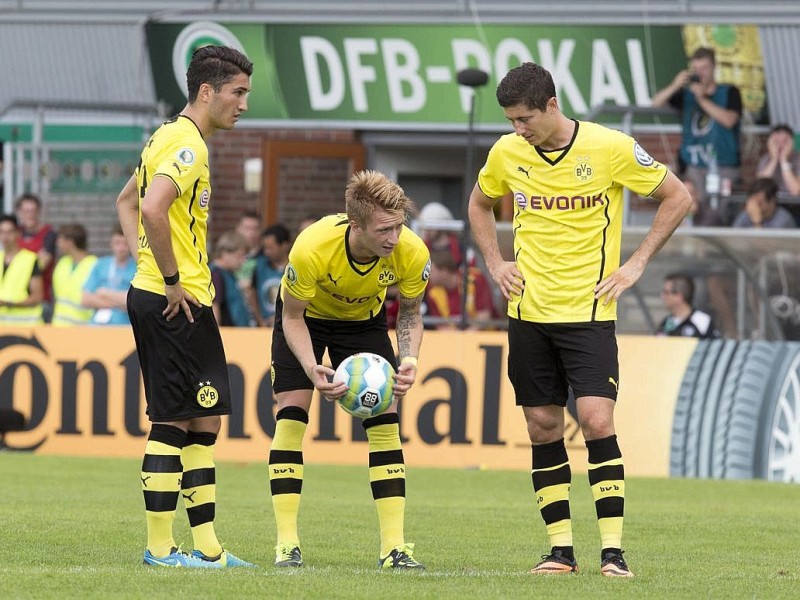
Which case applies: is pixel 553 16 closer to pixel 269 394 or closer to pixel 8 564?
pixel 269 394

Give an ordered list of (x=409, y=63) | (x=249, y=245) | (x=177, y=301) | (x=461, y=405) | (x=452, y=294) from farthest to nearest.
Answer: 1. (x=409, y=63)
2. (x=249, y=245)
3. (x=452, y=294)
4. (x=461, y=405)
5. (x=177, y=301)

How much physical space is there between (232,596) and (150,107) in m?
12.8

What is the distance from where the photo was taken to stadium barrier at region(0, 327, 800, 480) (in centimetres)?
1437

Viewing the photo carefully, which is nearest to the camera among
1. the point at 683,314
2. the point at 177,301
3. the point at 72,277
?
the point at 177,301

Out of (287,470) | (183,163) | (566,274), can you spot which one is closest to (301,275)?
(183,163)

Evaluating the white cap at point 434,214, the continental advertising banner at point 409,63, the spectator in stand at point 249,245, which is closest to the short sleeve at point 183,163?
the spectator in stand at point 249,245

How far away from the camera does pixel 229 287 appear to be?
16047mm

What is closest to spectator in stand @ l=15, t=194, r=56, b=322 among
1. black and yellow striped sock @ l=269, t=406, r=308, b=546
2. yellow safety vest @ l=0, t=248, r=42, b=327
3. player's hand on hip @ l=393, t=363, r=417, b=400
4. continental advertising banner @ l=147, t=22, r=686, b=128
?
yellow safety vest @ l=0, t=248, r=42, b=327

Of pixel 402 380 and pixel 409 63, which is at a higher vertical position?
pixel 409 63

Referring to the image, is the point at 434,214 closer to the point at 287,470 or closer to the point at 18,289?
the point at 18,289

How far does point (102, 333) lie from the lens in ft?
51.5

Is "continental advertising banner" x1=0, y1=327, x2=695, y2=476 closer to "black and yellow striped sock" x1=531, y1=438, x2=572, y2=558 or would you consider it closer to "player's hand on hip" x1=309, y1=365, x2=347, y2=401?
"black and yellow striped sock" x1=531, y1=438, x2=572, y2=558

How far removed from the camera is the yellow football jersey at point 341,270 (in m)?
7.63

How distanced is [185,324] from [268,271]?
925 cm
